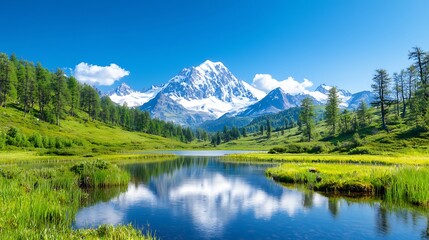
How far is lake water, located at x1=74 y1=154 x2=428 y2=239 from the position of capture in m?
24.8

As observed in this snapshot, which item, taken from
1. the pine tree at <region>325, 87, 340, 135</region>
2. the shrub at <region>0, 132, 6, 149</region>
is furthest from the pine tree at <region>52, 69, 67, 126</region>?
the pine tree at <region>325, 87, 340, 135</region>

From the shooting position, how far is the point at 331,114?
156750 millimetres

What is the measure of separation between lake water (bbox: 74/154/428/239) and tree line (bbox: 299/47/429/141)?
75.9 m

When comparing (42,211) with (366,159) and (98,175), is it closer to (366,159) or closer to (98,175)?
(98,175)

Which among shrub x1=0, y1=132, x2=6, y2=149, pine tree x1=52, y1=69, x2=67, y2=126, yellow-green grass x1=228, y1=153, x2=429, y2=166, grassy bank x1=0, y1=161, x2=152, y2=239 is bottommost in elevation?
grassy bank x1=0, y1=161, x2=152, y2=239

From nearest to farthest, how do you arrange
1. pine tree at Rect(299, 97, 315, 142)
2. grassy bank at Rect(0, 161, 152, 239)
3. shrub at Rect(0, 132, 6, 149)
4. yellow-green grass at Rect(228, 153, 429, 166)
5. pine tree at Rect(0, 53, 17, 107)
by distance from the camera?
grassy bank at Rect(0, 161, 152, 239), yellow-green grass at Rect(228, 153, 429, 166), shrub at Rect(0, 132, 6, 149), pine tree at Rect(0, 53, 17, 107), pine tree at Rect(299, 97, 315, 142)

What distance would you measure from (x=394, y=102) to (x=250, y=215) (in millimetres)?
150950

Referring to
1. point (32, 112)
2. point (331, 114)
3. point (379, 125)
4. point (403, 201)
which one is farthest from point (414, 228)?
point (32, 112)

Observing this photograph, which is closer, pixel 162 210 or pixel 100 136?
pixel 162 210

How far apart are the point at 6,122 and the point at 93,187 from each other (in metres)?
97.4

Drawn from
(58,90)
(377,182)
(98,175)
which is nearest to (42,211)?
(98,175)

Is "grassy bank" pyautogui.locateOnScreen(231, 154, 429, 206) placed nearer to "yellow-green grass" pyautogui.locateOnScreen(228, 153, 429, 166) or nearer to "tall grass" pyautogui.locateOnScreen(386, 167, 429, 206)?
"tall grass" pyautogui.locateOnScreen(386, 167, 429, 206)

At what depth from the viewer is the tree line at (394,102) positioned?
4418 inches

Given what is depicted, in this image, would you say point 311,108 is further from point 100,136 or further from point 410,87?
point 100,136
